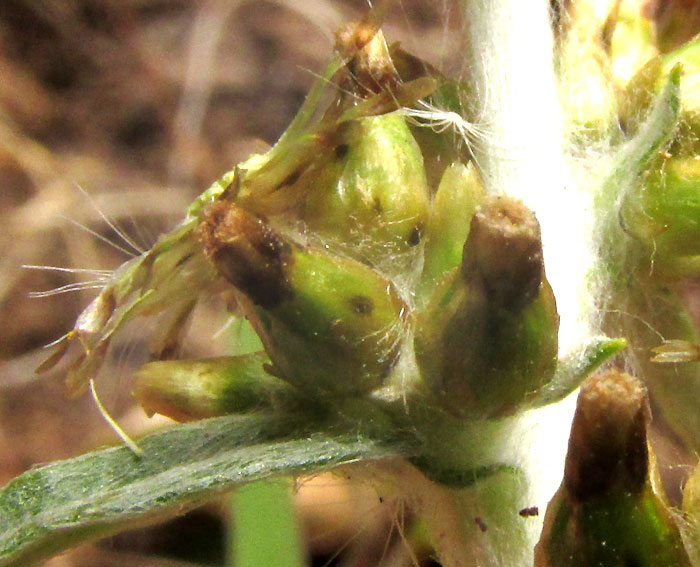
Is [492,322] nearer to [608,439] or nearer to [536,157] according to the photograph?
[608,439]

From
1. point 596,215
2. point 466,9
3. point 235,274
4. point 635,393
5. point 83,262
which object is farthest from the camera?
point 83,262

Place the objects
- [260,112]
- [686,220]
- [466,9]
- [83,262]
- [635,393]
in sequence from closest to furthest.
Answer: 1. [635,393]
2. [686,220]
3. [466,9]
4. [83,262]
5. [260,112]

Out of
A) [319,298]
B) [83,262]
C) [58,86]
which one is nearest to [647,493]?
[319,298]

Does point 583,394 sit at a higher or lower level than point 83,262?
higher

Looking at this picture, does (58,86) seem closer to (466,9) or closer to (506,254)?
(466,9)

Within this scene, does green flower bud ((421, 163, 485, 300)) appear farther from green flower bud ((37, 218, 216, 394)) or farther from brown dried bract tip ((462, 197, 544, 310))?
green flower bud ((37, 218, 216, 394))

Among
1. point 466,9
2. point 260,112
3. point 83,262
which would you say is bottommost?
point 83,262

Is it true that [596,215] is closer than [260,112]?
Yes
